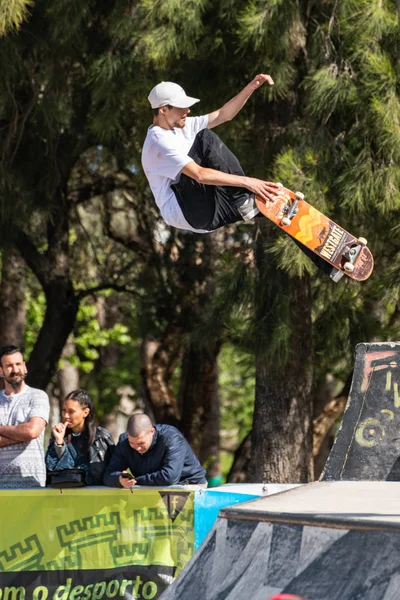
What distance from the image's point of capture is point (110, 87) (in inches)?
319

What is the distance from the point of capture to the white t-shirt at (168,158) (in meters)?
5.34

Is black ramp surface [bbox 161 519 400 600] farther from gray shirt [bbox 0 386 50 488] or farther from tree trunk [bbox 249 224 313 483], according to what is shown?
tree trunk [bbox 249 224 313 483]

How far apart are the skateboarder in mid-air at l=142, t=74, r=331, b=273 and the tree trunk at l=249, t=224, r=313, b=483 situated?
2.06 metres

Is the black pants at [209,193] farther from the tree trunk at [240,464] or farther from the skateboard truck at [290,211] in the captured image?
the tree trunk at [240,464]

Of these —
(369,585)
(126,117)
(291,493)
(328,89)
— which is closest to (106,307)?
(126,117)

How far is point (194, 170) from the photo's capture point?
5.30 metres

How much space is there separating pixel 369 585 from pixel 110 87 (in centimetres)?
578

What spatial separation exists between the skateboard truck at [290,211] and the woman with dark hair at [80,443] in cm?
178

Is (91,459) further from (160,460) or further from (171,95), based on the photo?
(171,95)

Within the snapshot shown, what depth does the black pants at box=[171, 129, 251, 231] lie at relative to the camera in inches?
219

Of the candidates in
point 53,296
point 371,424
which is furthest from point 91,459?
point 53,296

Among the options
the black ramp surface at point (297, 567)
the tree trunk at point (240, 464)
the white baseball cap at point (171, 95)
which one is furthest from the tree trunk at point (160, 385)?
the black ramp surface at point (297, 567)

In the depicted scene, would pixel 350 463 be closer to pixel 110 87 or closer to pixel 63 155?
pixel 110 87

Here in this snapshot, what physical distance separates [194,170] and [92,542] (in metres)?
2.31
